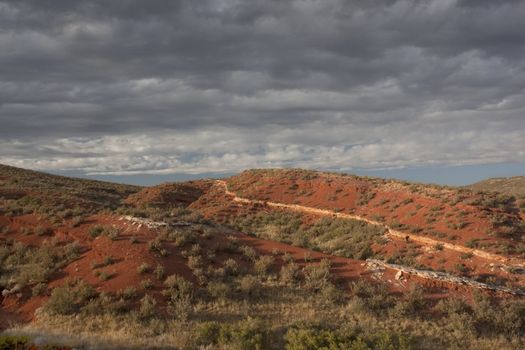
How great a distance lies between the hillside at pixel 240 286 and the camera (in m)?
12.2

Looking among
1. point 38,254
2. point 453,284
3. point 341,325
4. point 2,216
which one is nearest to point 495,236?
point 453,284

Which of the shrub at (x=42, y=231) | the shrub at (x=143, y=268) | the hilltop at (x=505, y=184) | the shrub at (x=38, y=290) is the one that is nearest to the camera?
the shrub at (x=38, y=290)

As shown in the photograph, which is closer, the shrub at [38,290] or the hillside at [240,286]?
the hillside at [240,286]

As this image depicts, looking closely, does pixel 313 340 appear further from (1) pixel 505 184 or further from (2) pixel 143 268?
(1) pixel 505 184

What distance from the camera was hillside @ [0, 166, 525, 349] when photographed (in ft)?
40.0

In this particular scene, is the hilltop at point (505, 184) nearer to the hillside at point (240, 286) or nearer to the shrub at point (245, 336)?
the hillside at point (240, 286)

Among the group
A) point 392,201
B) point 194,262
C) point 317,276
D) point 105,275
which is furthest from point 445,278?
point 392,201

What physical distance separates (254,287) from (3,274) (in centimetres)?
1062

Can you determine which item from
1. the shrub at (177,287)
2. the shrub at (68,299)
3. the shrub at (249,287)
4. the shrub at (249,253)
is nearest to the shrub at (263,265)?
the shrub at (249,253)

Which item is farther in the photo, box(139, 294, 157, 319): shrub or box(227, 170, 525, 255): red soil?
box(227, 170, 525, 255): red soil

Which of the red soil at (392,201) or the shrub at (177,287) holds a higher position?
the red soil at (392,201)

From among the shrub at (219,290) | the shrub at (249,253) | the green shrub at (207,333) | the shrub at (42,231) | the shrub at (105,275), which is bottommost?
the green shrub at (207,333)

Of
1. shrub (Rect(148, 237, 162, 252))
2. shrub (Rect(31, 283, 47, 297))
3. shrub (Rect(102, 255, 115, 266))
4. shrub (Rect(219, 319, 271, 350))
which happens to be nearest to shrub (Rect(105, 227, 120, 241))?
shrub (Rect(102, 255, 115, 266))

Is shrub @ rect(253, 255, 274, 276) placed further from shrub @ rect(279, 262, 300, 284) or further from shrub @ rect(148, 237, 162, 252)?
shrub @ rect(148, 237, 162, 252)
